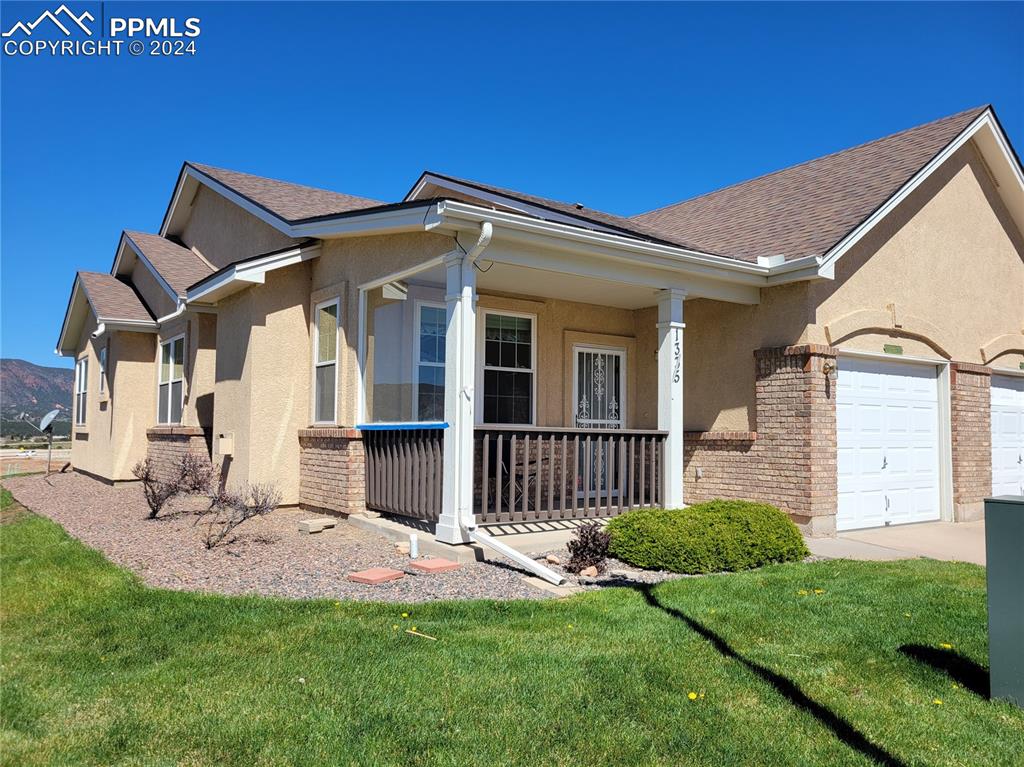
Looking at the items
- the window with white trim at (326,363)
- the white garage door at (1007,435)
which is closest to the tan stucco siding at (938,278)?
the white garage door at (1007,435)

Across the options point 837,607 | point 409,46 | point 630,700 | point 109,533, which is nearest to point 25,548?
point 109,533

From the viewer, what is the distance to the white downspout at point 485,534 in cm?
665

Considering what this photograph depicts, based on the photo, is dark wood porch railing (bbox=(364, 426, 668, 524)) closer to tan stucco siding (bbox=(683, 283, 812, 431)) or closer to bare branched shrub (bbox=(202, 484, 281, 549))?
tan stucco siding (bbox=(683, 283, 812, 431))

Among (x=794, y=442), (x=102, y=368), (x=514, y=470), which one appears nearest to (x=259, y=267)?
(x=514, y=470)

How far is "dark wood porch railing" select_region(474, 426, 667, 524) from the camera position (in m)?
8.10

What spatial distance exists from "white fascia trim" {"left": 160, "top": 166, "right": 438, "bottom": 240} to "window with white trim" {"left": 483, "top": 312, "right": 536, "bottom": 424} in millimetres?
2669

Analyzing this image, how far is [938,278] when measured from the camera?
37.1ft

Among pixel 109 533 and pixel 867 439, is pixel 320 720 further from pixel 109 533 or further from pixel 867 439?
pixel 867 439

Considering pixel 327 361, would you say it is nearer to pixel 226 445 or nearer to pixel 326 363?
pixel 326 363

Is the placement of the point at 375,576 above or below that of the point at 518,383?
below

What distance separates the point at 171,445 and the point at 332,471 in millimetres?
4886

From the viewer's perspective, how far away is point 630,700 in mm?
3777

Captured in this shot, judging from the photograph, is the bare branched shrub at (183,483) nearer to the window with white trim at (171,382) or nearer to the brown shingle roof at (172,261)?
the window with white trim at (171,382)

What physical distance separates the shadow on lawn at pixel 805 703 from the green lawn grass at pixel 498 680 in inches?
0.5
